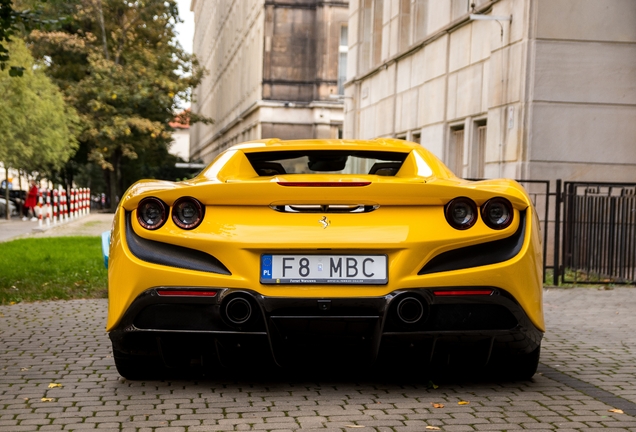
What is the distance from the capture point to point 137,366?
5.61 meters

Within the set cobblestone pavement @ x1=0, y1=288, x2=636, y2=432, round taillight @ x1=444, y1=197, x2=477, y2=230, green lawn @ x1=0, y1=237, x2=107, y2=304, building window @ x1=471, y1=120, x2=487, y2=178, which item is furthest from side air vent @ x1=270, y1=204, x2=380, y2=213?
building window @ x1=471, y1=120, x2=487, y2=178

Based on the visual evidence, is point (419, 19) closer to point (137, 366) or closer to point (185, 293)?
point (137, 366)

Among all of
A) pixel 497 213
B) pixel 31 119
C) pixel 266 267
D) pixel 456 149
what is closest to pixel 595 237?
pixel 456 149

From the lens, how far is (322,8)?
46531mm

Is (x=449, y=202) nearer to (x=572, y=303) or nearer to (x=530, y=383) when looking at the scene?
(x=530, y=383)

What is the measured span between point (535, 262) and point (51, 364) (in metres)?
2.97

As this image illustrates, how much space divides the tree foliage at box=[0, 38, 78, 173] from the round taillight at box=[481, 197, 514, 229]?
33.3 meters

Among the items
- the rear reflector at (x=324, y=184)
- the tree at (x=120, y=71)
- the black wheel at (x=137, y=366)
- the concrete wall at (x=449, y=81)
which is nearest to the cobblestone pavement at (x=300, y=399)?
the black wheel at (x=137, y=366)

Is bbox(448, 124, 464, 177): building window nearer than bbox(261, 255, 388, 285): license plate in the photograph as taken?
No

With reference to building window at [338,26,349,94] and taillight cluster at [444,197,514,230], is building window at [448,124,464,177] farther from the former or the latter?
building window at [338,26,349,94]

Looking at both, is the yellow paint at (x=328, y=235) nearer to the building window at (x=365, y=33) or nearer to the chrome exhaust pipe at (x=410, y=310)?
the chrome exhaust pipe at (x=410, y=310)

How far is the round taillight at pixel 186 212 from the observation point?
5082 mm

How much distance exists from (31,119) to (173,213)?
37.1 metres

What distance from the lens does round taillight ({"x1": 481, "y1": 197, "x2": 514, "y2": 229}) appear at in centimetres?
511
